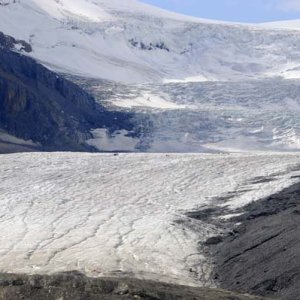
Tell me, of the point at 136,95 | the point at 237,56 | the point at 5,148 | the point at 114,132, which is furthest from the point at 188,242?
the point at 237,56

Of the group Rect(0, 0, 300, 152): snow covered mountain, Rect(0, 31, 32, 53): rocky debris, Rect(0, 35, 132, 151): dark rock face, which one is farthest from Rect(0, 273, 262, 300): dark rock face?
Rect(0, 31, 32, 53): rocky debris

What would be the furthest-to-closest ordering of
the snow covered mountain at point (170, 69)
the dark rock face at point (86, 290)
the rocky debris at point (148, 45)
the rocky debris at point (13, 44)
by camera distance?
1. the rocky debris at point (148, 45)
2. the rocky debris at point (13, 44)
3. the snow covered mountain at point (170, 69)
4. the dark rock face at point (86, 290)

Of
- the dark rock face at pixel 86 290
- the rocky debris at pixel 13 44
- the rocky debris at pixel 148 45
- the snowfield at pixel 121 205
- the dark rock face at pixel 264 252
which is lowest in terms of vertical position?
the rocky debris at pixel 148 45

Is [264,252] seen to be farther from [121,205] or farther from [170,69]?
[170,69]

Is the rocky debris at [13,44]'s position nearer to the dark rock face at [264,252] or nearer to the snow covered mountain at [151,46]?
the snow covered mountain at [151,46]

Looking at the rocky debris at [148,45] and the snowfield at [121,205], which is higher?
the snowfield at [121,205]

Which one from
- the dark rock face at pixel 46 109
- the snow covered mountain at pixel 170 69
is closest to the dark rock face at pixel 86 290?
the snow covered mountain at pixel 170 69

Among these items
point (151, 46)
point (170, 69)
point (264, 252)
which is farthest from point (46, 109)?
point (264, 252)
